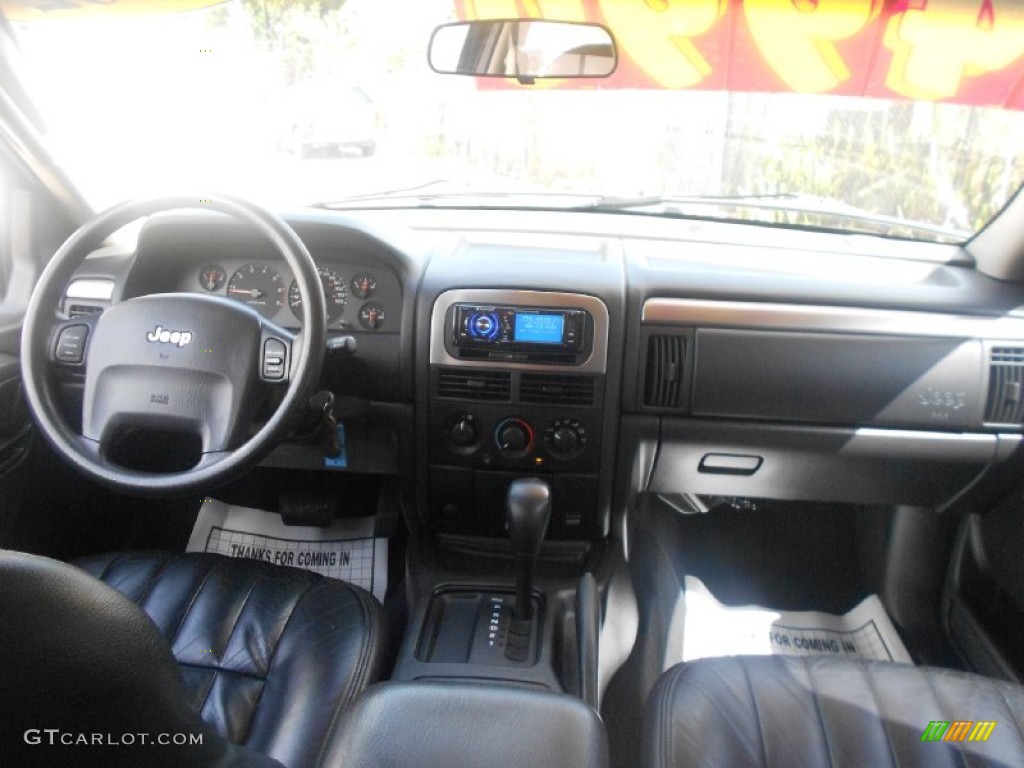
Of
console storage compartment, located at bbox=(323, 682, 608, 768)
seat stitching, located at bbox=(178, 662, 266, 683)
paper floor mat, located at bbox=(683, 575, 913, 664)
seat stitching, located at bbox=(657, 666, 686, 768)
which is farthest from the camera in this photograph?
paper floor mat, located at bbox=(683, 575, 913, 664)

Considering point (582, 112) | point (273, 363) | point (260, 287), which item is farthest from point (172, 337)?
point (582, 112)

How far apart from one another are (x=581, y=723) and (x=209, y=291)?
1.42 metres

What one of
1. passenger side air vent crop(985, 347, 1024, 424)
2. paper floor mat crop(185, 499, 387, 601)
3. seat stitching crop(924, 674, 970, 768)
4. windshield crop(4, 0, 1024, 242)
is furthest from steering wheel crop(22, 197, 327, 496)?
passenger side air vent crop(985, 347, 1024, 424)

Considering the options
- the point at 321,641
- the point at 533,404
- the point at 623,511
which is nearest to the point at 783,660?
the point at 623,511

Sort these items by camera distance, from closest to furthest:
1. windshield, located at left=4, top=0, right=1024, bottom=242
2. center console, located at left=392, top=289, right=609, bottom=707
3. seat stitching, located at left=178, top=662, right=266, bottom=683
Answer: seat stitching, located at left=178, top=662, right=266, bottom=683, center console, located at left=392, top=289, right=609, bottom=707, windshield, located at left=4, top=0, right=1024, bottom=242

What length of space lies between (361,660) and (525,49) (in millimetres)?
1500

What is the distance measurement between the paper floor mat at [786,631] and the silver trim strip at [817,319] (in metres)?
0.96

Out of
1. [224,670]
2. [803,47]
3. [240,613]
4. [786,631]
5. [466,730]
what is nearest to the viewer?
[466,730]

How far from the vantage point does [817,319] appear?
1.89 meters

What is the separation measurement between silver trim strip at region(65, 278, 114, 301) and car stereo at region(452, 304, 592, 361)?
0.83 metres

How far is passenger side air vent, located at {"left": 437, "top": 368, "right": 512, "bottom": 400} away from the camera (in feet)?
6.22

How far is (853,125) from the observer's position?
2184 mm

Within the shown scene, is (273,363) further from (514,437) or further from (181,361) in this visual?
(514,437)

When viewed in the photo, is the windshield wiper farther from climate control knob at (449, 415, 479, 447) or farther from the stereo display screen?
climate control knob at (449, 415, 479, 447)
